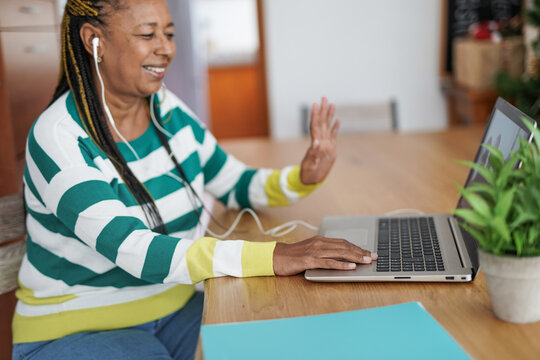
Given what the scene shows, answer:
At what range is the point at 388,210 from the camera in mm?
1336

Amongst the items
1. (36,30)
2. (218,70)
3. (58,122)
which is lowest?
(218,70)

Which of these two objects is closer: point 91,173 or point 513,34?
point 91,173

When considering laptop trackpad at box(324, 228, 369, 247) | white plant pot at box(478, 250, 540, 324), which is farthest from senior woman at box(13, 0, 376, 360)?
white plant pot at box(478, 250, 540, 324)

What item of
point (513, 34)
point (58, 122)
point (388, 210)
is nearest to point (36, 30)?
point (58, 122)

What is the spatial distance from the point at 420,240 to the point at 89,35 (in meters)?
0.73

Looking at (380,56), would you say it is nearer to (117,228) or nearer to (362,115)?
(362,115)

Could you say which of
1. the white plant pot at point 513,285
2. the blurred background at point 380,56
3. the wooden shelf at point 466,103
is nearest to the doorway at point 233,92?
the blurred background at point 380,56

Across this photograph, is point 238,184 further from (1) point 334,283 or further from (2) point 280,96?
(2) point 280,96

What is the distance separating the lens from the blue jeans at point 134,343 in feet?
3.49

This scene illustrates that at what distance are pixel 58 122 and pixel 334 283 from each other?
0.57m

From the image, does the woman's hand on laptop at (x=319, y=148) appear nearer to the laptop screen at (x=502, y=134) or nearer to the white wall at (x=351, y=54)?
the laptop screen at (x=502, y=134)

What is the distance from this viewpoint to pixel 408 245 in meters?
1.05

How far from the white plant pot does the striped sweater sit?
35 centimetres

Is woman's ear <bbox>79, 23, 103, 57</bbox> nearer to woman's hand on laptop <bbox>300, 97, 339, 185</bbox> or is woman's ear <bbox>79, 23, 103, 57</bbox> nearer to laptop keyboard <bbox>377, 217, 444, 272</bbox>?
woman's hand on laptop <bbox>300, 97, 339, 185</bbox>
